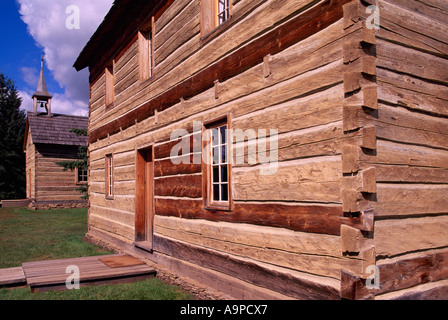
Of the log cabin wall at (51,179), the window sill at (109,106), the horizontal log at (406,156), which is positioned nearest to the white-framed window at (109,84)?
the window sill at (109,106)

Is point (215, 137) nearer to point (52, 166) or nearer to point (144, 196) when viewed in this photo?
point (144, 196)

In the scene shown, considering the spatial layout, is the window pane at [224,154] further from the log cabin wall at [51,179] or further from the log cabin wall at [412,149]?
the log cabin wall at [51,179]

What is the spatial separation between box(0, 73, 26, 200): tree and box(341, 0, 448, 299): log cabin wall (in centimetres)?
3157

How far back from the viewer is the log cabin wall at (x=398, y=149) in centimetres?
352

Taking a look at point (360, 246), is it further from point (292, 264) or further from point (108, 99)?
point (108, 99)

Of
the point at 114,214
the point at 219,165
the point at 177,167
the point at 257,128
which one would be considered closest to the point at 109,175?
the point at 114,214

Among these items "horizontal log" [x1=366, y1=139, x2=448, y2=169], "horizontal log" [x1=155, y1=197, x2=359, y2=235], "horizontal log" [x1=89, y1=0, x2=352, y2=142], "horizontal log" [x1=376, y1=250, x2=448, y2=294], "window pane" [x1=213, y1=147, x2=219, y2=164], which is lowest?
"horizontal log" [x1=376, y1=250, x2=448, y2=294]

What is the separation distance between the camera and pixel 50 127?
25250 mm

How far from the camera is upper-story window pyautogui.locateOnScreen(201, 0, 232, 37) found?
6.20 metres

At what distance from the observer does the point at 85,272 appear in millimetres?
6805

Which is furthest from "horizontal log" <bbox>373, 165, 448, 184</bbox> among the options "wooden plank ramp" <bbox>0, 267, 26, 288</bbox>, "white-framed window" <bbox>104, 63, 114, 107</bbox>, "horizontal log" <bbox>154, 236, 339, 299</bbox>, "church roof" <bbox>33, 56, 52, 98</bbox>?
"church roof" <bbox>33, 56, 52, 98</bbox>

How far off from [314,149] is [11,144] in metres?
33.3

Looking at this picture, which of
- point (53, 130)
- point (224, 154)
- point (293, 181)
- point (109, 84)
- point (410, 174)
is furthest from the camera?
point (53, 130)

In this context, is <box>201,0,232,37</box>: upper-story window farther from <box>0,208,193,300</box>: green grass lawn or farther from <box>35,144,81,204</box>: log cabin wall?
<box>35,144,81,204</box>: log cabin wall
